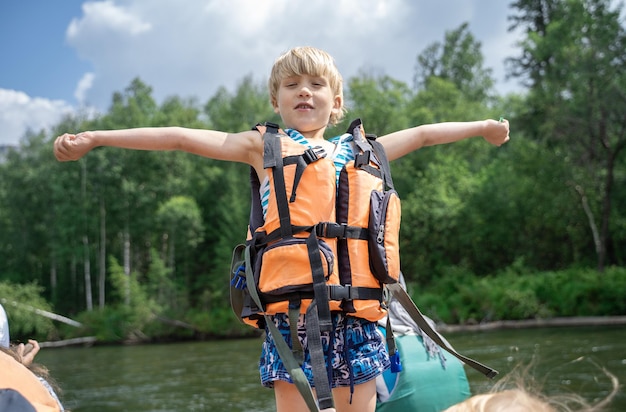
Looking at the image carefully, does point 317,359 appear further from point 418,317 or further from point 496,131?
point 496,131

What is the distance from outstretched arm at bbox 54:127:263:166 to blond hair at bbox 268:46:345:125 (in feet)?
0.75

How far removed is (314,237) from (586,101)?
2194cm

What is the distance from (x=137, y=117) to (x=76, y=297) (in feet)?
34.1

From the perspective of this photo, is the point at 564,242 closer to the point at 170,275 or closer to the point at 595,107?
the point at 595,107

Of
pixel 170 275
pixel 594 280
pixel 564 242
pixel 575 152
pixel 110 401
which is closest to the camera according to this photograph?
pixel 110 401

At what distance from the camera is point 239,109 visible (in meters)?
40.0

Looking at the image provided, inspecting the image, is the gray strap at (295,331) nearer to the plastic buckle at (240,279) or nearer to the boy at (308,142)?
the boy at (308,142)

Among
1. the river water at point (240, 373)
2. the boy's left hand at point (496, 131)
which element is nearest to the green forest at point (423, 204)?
the river water at point (240, 373)

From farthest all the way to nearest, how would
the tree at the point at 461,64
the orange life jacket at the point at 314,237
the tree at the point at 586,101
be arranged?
the tree at the point at 461,64 → the tree at the point at 586,101 → the orange life jacket at the point at 314,237

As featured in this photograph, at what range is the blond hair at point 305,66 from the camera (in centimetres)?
255

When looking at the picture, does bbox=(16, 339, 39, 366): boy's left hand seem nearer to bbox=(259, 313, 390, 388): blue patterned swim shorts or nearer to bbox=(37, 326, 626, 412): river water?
bbox=(259, 313, 390, 388): blue patterned swim shorts

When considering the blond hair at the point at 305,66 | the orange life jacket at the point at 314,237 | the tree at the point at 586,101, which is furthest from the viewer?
the tree at the point at 586,101

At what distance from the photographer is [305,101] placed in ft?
8.47

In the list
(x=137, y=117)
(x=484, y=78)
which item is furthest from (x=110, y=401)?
(x=484, y=78)
